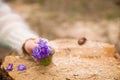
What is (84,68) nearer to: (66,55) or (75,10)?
(66,55)

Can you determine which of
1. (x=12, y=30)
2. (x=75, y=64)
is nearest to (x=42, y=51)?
(x=75, y=64)

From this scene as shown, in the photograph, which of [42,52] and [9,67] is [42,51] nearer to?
[42,52]

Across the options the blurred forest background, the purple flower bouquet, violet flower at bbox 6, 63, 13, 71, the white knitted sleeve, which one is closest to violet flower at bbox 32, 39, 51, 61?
the purple flower bouquet

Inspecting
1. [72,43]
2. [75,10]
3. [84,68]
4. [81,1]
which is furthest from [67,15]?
[84,68]

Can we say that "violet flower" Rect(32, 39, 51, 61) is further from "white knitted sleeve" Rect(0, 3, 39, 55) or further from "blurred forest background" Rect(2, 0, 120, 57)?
"blurred forest background" Rect(2, 0, 120, 57)

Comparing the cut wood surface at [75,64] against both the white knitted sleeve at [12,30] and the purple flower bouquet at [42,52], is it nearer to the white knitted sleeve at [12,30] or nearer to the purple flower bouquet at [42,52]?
the purple flower bouquet at [42,52]

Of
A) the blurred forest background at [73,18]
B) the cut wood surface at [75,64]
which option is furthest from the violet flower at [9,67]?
the blurred forest background at [73,18]

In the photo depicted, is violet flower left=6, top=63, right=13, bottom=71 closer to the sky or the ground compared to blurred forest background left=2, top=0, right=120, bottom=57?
closer to the ground
